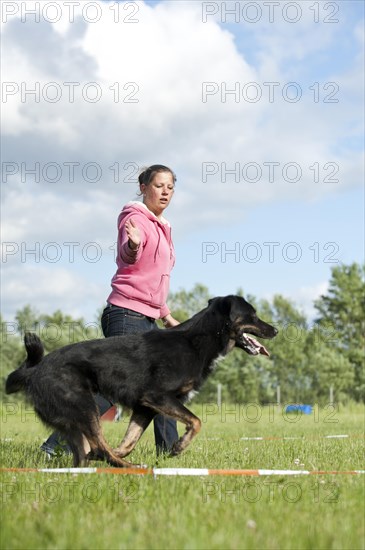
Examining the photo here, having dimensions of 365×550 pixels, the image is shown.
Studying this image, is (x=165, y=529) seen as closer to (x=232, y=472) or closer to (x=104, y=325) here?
(x=232, y=472)

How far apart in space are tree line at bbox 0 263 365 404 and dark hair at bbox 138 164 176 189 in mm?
43767

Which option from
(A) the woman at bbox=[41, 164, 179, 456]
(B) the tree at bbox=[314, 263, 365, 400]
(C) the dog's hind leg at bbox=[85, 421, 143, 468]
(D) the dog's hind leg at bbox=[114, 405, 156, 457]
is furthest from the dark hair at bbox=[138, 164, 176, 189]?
(B) the tree at bbox=[314, 263, 365, 400]

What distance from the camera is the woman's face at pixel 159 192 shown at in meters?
7.04

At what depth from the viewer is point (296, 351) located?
183 feet

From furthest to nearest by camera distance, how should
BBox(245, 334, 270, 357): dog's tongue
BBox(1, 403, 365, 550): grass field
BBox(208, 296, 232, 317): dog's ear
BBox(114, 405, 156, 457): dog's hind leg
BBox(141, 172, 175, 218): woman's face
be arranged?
BBox(141, 172, 175, 218): woman's face
BBox(245, 334, 270, 357): dog's tongue
BBox(208, 296, 232, 317): dog's ear
BBox(114, 405, 156, 457): dog's hind leg
BBox(1, 403, 365, 550): grass field

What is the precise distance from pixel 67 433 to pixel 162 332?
1195 mm

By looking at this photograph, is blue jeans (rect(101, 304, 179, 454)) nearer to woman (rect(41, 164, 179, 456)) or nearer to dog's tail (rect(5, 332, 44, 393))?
woman (rect(41, 164, 179, 456))

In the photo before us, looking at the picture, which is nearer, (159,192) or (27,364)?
(27,364)

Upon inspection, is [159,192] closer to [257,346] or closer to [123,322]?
[123,322]

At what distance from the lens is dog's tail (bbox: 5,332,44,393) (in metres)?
5.74

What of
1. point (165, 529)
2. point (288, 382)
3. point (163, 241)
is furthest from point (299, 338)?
point (165, 529)

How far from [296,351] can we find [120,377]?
2019 inches

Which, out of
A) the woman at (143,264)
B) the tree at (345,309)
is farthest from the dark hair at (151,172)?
the tree at (345,309)

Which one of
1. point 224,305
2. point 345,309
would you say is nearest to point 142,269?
point 224,305
